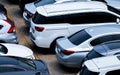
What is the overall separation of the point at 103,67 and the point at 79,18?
6926mm

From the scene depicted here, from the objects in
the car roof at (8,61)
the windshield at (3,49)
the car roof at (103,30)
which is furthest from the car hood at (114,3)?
the car roof at (8,61)

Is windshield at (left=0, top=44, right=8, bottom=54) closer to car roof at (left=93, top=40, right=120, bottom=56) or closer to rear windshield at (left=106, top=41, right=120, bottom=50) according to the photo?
car roof at (left=93, top=40, right=120, bottom=56)

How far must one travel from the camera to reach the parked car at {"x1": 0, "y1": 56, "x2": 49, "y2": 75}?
11672mm

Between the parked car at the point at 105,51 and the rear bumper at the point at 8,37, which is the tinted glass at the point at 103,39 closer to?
the parked car at the point at 105,51

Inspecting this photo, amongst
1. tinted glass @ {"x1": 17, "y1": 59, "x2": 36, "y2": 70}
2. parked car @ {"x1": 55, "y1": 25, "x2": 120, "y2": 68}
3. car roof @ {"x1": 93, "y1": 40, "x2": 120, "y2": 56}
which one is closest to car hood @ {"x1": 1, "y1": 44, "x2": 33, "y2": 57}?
parked car @ {"x1": 55, "y1": 25, "x2": 120, "y2": 68}

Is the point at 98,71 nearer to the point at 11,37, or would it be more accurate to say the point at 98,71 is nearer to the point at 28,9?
the point at 11,37

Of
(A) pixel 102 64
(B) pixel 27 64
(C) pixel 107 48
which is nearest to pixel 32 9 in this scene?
(C) pixel 107 48

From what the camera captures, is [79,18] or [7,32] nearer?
[7,32]

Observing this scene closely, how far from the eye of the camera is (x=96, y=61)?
10766 millimetres

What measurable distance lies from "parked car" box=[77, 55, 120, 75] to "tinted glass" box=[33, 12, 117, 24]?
6171 mm

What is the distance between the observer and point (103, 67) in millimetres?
10133

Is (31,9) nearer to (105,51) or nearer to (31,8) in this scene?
(31,8)

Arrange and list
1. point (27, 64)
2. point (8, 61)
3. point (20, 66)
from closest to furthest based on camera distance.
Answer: point (20, 66) → point (8, 61) → point (27, 64)

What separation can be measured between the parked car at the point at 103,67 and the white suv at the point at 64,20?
599 centimetres
